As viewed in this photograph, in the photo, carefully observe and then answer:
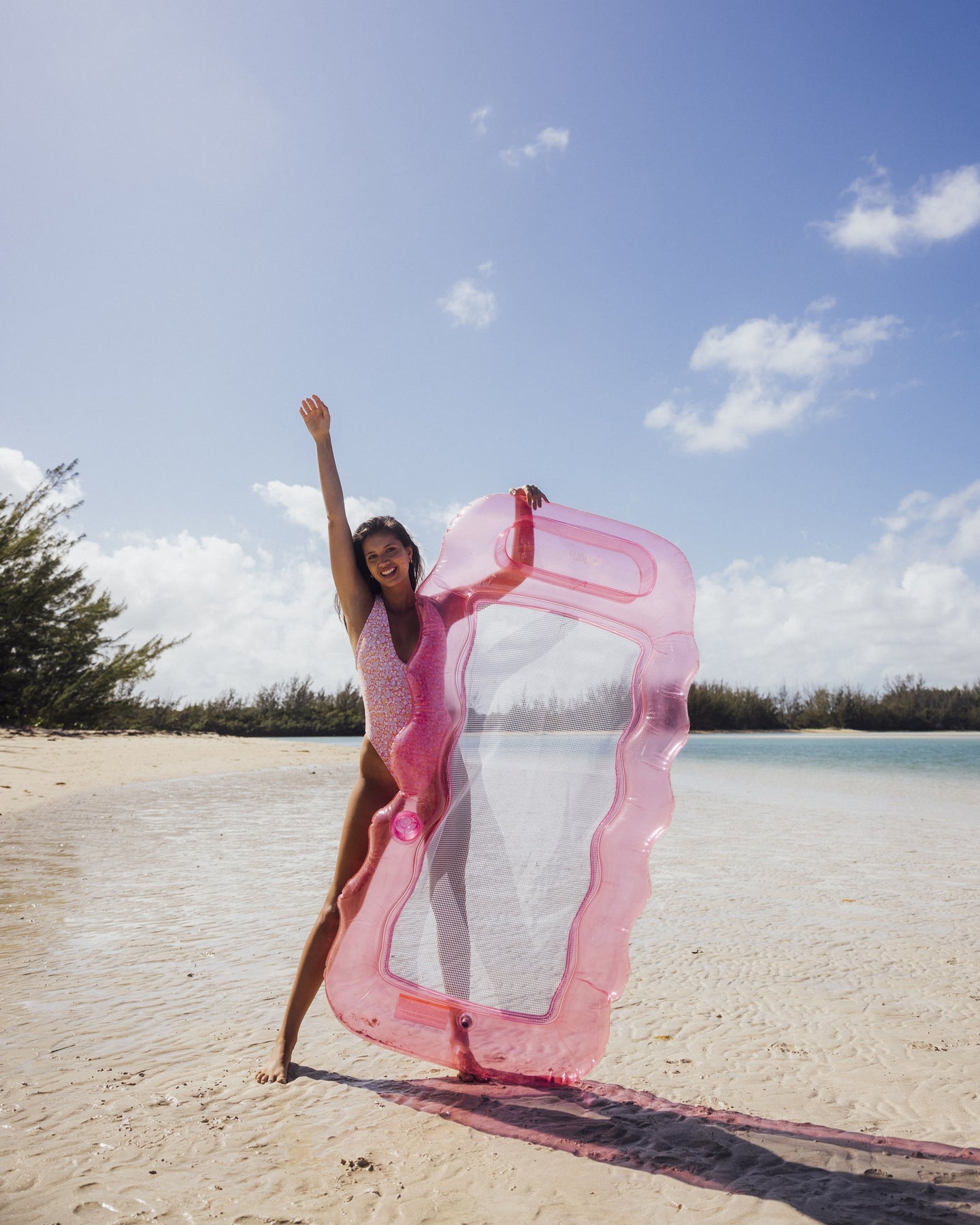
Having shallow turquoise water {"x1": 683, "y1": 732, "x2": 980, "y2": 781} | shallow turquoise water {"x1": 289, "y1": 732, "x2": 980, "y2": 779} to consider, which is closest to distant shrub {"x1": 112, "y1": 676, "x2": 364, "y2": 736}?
shallow turquoise water {"x1": 289, "y1": 732, "x2": 980, "y2": 779}

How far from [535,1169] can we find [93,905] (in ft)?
11.9

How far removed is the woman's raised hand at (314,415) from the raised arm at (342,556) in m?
0.05

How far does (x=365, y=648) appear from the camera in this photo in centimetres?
272

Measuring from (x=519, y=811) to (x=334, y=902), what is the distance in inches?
27.2

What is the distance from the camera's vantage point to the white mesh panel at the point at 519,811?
7.90ft

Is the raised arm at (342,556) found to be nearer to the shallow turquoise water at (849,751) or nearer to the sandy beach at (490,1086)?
the sandy beach at (490,1086)

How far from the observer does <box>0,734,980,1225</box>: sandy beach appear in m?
1.91

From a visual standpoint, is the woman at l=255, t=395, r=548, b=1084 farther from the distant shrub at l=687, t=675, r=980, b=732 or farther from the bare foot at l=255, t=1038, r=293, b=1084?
the distant shrub at l=687, t=675, r=980, b=732

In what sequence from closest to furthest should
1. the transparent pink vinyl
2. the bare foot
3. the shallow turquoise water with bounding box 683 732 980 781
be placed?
the transparent pink vinyl
the bare foot
the shallow turquoise water with bounding box 683 732 980 781

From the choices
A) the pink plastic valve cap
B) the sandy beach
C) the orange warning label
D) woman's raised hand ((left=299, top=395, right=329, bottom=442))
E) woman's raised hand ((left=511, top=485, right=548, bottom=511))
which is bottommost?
the sandy beach

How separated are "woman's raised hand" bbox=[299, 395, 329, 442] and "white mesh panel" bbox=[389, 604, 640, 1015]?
0.88 m

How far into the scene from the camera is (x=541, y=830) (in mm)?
2557

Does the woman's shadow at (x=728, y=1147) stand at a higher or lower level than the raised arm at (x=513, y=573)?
lower

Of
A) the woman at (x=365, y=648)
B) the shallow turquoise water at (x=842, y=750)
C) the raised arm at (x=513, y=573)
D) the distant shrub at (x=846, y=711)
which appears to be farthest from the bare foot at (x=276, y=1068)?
the distant shrub at (x=846, y=711)
